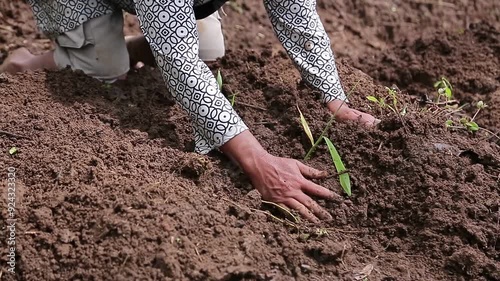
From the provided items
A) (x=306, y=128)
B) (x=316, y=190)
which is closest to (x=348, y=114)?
(x=306, y=128)

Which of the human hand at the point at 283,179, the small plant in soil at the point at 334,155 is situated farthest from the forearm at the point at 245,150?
the small plant in soil at the point at 334,155

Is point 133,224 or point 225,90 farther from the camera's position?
point 225,90

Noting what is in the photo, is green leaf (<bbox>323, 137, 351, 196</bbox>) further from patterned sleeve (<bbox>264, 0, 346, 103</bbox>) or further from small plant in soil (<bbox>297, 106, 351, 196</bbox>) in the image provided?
patterned sleeve (<bbox>264, 0, 346, 103</bbox>)

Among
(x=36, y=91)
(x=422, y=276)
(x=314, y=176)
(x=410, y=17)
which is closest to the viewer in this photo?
(x=422, y=276)

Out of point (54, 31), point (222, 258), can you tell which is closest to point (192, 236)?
point (222, 258)

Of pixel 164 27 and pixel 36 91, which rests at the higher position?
pixel 164 27

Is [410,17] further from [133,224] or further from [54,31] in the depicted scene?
[133,224]

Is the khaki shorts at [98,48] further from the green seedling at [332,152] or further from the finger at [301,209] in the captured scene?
the finger at [301,209]

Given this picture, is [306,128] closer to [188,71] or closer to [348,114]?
[348,114]

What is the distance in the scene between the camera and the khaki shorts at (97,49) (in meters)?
3.21

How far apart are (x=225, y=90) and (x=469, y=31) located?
1.46 meters

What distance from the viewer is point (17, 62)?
3.45 meters

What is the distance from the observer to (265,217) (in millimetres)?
2475

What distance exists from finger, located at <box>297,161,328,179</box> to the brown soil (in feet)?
0.26
